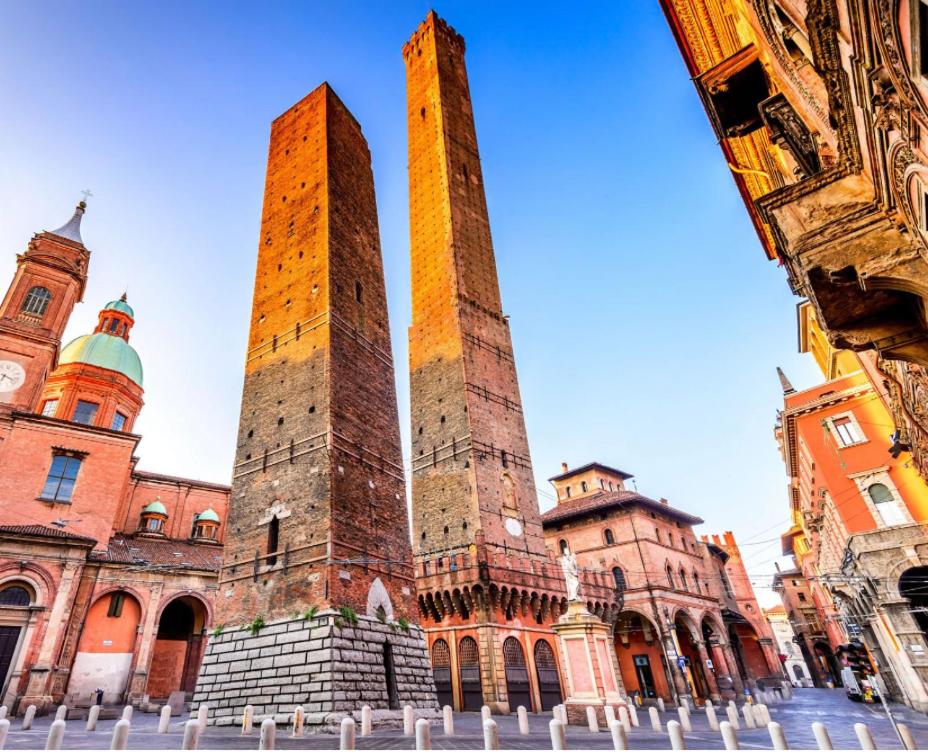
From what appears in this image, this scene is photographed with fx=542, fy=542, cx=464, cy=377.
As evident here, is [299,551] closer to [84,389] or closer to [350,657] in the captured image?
[350,657]

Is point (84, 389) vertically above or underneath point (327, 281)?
above

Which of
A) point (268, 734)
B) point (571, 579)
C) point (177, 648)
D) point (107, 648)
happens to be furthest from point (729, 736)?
point (177, 648)

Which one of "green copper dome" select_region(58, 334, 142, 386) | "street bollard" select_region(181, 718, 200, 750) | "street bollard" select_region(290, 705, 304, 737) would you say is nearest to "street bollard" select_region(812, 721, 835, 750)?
"street bollard" select_region(181, 718, 200, 750)

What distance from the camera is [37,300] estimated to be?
97.5ft

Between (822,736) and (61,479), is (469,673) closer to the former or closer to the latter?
(822,736)

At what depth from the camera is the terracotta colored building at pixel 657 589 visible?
28.9 m

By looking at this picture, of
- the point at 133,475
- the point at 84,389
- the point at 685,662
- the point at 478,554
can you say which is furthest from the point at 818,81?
the point at 84,389

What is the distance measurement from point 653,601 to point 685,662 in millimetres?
3618

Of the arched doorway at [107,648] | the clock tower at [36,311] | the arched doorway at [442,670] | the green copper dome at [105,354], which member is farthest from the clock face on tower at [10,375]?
the arched doorway at [442,670]

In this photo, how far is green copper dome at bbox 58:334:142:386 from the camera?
1331 inches

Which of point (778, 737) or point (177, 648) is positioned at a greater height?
point (177, 648)

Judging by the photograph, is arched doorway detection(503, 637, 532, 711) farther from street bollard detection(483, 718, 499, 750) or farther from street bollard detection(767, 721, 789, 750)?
street bollard detection(767, 721, 789, 750)

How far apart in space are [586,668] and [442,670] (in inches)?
416

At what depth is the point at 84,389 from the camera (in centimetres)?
3281
